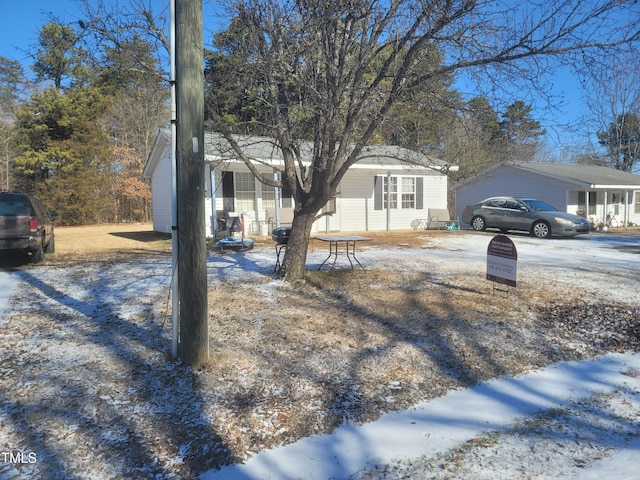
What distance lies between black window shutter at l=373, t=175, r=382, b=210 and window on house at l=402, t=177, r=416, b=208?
1.16 metres

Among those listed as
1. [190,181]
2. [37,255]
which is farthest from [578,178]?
[37,255]

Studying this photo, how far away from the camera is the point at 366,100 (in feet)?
17.2

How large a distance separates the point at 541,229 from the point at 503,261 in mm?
10715

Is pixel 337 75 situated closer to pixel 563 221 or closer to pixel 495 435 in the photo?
pixel 495 435

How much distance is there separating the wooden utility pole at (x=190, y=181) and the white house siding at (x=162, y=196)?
11.7 m

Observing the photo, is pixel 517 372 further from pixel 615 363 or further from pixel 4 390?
pixel 4 390

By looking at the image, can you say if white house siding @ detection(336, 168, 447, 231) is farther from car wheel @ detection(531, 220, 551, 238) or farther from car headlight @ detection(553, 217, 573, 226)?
car headlight @ detection(553, 217, 573, 226)

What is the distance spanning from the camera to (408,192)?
17.5 m

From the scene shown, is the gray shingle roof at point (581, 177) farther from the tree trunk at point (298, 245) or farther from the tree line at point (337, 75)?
the tree trunk at point (298, 245)

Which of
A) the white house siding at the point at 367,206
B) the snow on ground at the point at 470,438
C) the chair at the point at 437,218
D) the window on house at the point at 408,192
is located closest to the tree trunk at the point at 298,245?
the snow on ground at the point at 470,438

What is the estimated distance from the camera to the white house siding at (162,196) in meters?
15.1

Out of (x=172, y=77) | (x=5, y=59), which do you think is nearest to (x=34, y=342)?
(x=172, y=77)

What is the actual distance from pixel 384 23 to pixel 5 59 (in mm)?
32323

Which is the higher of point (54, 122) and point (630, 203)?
point (54, 122)
